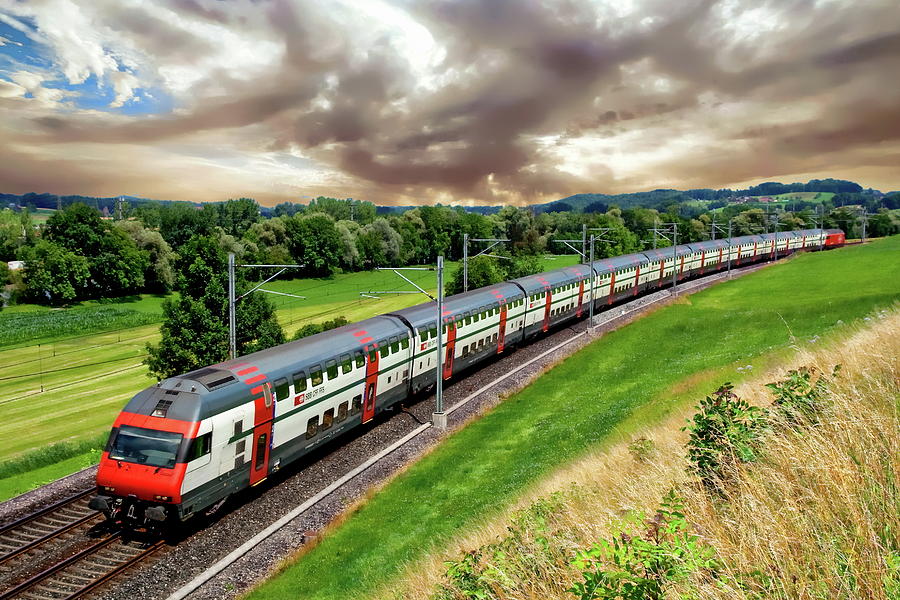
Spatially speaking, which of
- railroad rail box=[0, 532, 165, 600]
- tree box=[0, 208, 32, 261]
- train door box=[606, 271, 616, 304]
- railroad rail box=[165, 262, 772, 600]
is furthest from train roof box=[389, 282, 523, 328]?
tree box=[0, 208, 32, 261]

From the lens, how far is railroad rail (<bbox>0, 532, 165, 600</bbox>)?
16.1 metres

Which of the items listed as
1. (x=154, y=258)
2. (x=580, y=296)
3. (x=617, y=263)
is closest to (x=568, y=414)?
(x=580, y=296)

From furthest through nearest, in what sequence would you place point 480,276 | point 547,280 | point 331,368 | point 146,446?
point 480,276 < point 547,280 < point 331,368 < point 146,446

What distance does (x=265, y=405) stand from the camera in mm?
20625

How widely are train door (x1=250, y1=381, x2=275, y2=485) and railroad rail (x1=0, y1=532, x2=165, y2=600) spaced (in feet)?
12.0

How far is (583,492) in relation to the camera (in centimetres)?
1491

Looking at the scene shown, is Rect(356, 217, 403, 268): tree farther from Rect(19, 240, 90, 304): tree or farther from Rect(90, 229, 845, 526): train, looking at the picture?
Rect(90, 229, 845, 526): train

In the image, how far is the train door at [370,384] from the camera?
2684 cm

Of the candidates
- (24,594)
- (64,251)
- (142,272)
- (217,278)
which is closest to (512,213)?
(142,272)

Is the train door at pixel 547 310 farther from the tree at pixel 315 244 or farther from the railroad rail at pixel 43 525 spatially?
the tree at pixel 315 244

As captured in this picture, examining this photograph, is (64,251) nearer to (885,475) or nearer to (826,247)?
(885,475)

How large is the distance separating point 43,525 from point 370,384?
1339 cm

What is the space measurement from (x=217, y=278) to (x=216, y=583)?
99.2 ft

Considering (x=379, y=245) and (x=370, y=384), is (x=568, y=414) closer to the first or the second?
(x=370, y=384)
